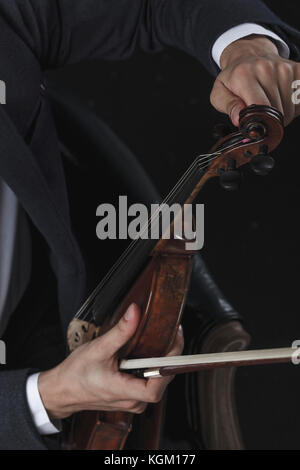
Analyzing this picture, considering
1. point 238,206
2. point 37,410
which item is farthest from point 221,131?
point 238,206

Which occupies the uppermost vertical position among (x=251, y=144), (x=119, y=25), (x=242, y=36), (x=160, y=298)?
(x=119, y=25)

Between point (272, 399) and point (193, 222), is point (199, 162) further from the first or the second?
point (272, 399)

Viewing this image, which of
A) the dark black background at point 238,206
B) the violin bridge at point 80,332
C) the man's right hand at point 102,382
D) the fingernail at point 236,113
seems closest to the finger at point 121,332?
the man's right hand at point 102,382

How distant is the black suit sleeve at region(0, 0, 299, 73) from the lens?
67cm

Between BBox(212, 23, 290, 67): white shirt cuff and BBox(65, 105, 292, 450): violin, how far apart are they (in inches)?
5.7

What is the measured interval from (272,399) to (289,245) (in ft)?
1.03

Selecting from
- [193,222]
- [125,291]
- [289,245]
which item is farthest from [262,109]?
[289,245]

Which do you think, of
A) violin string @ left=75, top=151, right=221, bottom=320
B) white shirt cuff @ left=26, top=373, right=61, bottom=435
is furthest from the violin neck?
white shirt cuff @ left=26, top=373, right=61, bottom=435

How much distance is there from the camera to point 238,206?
119cm

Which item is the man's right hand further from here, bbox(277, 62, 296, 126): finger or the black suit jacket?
bbox(277, 62, 296, 126): finger

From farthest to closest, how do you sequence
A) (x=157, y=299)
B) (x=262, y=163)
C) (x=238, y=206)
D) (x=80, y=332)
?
(x=238, y=206) → (x=80, y=332) → (x=157, y=299) → (x=262, y=163)

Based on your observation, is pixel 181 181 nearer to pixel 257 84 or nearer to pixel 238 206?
pixel 257 84

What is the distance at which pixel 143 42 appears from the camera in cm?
81

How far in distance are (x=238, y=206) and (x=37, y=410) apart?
0.65m
